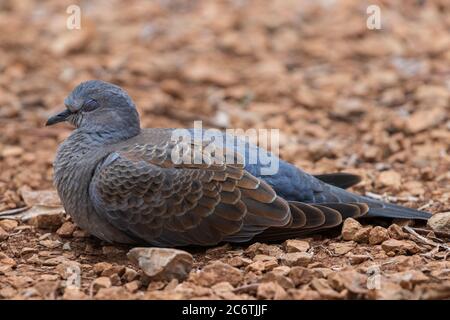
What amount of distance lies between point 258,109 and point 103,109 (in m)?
2.69

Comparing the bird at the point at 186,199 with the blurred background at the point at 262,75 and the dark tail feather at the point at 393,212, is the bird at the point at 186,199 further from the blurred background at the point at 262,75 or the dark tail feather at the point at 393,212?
the blurred background at the point at 262,75

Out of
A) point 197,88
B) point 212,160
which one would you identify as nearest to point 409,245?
point 212,160

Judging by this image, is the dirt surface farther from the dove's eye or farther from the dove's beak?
the dove's eye

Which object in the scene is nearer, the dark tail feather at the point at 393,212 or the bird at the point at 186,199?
the bird at the point at 186,199

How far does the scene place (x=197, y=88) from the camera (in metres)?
8.20

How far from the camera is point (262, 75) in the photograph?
844cm

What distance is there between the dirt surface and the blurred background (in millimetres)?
21

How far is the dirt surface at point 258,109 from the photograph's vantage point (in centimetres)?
412

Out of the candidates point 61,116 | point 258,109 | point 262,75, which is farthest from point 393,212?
point 262,75

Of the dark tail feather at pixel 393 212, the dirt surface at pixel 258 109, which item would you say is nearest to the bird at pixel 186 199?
the dark tail feather at pixel 393 212

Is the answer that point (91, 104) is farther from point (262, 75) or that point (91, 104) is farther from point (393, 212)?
point (262, 75)

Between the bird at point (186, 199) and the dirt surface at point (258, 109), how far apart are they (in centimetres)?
12
